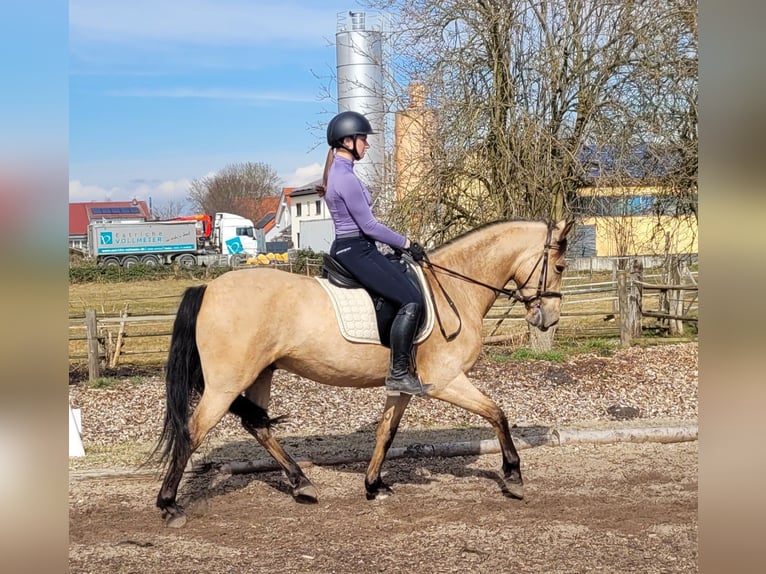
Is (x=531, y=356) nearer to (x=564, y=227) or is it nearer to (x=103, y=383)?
(x=103, y=383)

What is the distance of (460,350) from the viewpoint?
6.00 metres

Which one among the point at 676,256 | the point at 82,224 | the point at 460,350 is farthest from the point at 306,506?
the point at 82,224

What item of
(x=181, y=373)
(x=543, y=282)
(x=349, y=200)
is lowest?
(x=181, y=373)

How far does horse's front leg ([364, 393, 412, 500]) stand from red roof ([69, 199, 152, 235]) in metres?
50.1

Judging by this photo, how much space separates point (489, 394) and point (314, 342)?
482 centimetres

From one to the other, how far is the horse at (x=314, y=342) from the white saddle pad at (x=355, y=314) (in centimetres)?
6

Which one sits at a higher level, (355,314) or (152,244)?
(152,244)

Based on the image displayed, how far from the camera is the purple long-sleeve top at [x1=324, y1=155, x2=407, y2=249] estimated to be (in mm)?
5625

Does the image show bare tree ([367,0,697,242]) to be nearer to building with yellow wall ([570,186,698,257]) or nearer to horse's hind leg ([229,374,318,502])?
building with yellow wall ([570,186,698,257])

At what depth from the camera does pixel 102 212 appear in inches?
2135

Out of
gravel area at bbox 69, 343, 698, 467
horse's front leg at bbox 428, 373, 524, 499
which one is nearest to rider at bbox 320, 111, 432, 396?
horse's front leg at bbox 428, 373, 524, 499

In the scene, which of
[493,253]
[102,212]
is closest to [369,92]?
[493,253]

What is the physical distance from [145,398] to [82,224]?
50.1m
